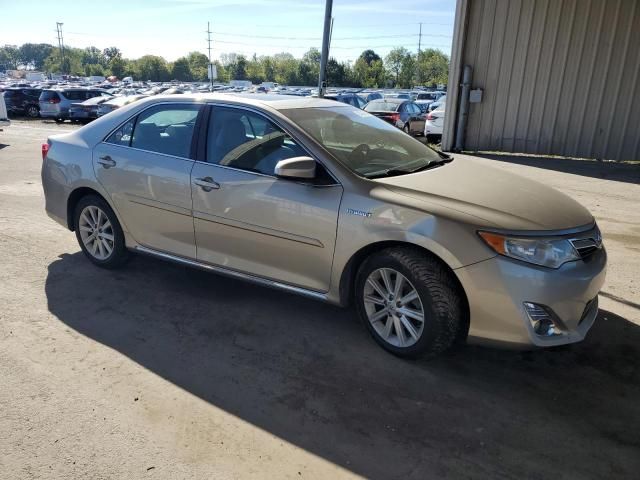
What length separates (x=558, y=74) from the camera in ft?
41.7

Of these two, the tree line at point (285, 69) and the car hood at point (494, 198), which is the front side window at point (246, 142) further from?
the tree line at point (285, 69)

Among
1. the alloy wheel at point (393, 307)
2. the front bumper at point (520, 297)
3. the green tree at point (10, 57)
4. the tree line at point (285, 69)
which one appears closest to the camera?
the front bumper at point (520, 297)

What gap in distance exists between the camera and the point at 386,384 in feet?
10.3

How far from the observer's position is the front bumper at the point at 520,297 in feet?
9.59

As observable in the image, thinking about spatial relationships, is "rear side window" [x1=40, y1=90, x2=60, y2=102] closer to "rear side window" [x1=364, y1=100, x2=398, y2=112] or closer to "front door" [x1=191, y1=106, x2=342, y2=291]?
"rear side window" [x1=364, y1=100, x2=398, y2=112]

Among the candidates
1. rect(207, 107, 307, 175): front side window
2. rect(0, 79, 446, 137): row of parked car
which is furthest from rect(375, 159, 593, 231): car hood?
rect(0, 79, 446, 137): row of parked car

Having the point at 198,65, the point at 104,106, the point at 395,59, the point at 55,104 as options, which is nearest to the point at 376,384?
the point at 104,106

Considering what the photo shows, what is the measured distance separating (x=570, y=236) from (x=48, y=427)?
10.4 ft

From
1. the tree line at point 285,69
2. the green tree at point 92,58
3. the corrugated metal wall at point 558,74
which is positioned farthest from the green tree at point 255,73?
the corrugated metal wall at point 558,74

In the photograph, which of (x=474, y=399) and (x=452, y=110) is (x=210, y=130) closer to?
(x=474, y=399)

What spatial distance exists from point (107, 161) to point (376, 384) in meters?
3.07

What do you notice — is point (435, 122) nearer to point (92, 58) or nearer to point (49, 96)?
point (49, 96)

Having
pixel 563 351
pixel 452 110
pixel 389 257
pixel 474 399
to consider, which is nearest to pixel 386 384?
pixel 474 399

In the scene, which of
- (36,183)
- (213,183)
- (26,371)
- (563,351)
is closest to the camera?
(26,371)
